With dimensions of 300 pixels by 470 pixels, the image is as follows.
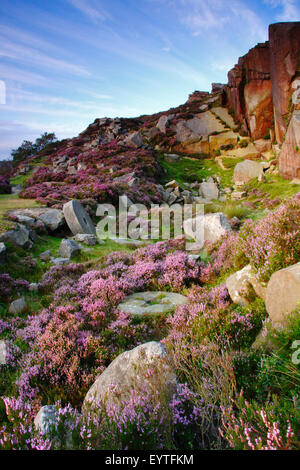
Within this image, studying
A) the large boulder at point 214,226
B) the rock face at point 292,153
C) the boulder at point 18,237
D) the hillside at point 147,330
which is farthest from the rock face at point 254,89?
the boulder at point 18,237

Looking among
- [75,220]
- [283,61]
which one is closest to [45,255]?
[75,220]

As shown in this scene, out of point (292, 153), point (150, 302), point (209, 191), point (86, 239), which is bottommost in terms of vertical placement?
point (150, 302)

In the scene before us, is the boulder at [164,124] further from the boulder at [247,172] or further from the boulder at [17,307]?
the boulder at [17,307]

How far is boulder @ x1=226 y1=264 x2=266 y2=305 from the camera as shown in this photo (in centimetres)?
464

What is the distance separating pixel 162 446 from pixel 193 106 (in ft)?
161

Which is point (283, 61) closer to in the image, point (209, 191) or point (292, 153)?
point (292, 153)

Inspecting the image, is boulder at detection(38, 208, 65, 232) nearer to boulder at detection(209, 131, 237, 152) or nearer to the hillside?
the hillside

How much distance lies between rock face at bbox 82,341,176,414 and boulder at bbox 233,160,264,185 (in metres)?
23.8

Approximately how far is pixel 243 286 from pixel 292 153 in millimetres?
18059

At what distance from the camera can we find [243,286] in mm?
4867

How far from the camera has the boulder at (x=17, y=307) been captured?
6242mm

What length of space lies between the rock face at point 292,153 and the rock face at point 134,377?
1986 cm
